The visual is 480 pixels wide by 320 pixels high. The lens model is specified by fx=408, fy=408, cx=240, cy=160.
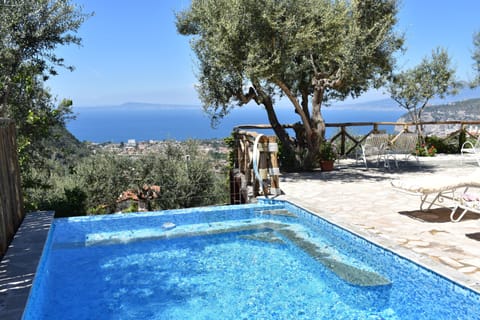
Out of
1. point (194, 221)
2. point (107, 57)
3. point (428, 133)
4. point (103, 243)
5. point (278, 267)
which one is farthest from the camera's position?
point (107, 57)

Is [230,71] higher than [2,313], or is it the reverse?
[230,71]

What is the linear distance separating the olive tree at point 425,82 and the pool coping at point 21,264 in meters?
11.5

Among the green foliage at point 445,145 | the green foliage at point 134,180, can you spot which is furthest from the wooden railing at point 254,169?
the green foliage at point 445,145

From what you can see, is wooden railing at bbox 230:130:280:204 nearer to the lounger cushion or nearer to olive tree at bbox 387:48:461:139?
the lounger cushion

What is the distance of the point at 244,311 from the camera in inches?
163

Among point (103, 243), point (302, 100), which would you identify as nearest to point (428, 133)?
point (302, 100)

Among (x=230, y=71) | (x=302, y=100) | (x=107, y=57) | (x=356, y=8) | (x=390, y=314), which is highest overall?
(x=107, y=57)

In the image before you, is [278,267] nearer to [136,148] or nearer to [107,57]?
[136,148]

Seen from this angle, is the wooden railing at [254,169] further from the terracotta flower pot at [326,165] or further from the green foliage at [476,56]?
the green foliage at [476,56]

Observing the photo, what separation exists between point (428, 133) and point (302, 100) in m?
5.65

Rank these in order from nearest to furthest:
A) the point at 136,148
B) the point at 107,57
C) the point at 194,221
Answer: the point at 194,221
the point at 136,148
the point at 107,57

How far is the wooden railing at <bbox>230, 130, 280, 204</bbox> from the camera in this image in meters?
7.54

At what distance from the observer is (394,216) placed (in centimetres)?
614

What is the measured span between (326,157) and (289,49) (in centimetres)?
330
